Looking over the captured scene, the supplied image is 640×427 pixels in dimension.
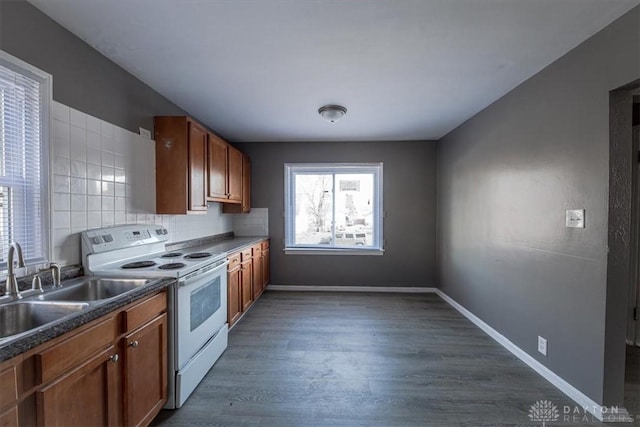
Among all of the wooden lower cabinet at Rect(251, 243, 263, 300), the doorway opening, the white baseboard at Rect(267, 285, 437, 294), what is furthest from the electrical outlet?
the wooden lower cabinet at Rect(251, 243, 263, 300)

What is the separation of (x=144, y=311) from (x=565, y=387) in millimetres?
2830

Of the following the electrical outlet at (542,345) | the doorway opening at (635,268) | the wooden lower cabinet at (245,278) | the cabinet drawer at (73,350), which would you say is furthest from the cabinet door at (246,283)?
the doorway opening at (635,268)

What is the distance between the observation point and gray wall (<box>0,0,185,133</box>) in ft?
4.70

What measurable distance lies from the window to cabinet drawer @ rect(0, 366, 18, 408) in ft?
11.6

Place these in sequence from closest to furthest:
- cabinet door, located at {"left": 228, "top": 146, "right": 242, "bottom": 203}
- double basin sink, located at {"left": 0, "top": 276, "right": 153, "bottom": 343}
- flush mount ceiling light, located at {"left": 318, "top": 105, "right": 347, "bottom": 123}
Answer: double basin sink, located at {"left": 0, "top": 276, "right": 153, "bottom": 343}, flush mount ceiling light, located at {"left": 318, "top": 105, "right": 347, "bottom": 123}, cabinet door, located at {"left": 228, "top": 146, "right": 242, "bottom": 203}

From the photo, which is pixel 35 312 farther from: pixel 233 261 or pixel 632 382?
pixel 632 382

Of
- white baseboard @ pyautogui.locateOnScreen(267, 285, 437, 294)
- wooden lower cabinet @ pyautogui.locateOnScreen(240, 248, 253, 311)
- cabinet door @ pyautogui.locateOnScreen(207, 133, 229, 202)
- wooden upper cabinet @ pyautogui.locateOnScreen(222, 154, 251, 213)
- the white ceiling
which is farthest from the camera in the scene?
white baseboard @ pyautogui.locateOnScreen(267, 285, 437, 294)

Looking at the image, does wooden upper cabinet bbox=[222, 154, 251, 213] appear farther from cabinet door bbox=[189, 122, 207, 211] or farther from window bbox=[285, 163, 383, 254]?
cabinet door bbox=[189, 122, 207, 211]

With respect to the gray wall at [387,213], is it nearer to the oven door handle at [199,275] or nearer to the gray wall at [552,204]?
the gray wall at [552,204]

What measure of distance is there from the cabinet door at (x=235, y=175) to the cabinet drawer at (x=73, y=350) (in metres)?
2.39

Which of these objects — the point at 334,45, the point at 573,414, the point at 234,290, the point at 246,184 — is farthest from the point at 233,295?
the point at 573,414

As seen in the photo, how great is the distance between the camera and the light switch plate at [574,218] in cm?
182

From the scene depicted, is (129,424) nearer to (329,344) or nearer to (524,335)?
(329,344)

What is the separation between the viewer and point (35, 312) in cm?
130
